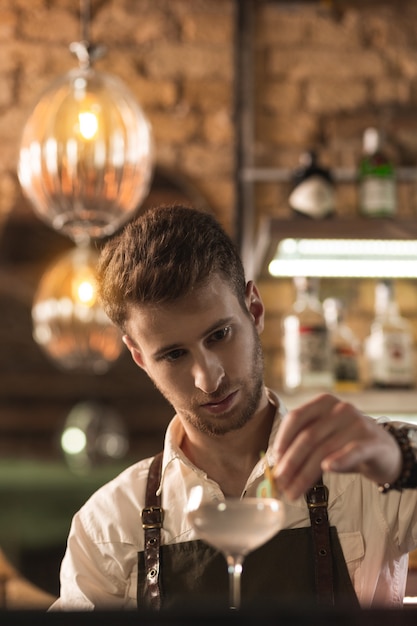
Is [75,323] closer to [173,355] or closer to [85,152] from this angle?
[85,152]

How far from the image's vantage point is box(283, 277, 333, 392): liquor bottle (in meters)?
2.70

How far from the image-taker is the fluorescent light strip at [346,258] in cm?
268

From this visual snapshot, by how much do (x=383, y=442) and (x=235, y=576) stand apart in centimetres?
30

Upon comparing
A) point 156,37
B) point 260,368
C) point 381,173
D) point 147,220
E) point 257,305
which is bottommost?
point 260,368

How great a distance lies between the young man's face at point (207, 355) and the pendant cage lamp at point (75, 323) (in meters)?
1.12

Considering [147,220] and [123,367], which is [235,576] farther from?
[123,367]

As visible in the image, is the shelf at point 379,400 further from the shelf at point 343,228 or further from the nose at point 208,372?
the nose at point 208,372

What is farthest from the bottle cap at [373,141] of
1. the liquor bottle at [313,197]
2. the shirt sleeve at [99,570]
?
the shirt sleeve at [99,570]

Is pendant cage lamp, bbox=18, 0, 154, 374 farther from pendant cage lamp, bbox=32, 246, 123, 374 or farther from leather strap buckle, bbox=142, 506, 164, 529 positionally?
leather strap buckle, bbox=142, 506, 164, 529

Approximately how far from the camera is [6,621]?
2.40 ft

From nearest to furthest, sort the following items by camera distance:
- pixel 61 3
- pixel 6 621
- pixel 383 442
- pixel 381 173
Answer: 1. pixel 6 621
2. pixel 383 442
3. pixel 381 173
4. pixel 61 3

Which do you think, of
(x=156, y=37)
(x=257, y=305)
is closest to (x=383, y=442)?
(x=257, y=305)

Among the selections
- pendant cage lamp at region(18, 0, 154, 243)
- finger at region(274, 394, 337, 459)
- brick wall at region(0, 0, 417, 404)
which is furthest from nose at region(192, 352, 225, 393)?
brick wall at region(0, 0, 417, 404)

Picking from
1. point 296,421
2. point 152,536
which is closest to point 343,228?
point 152,536
